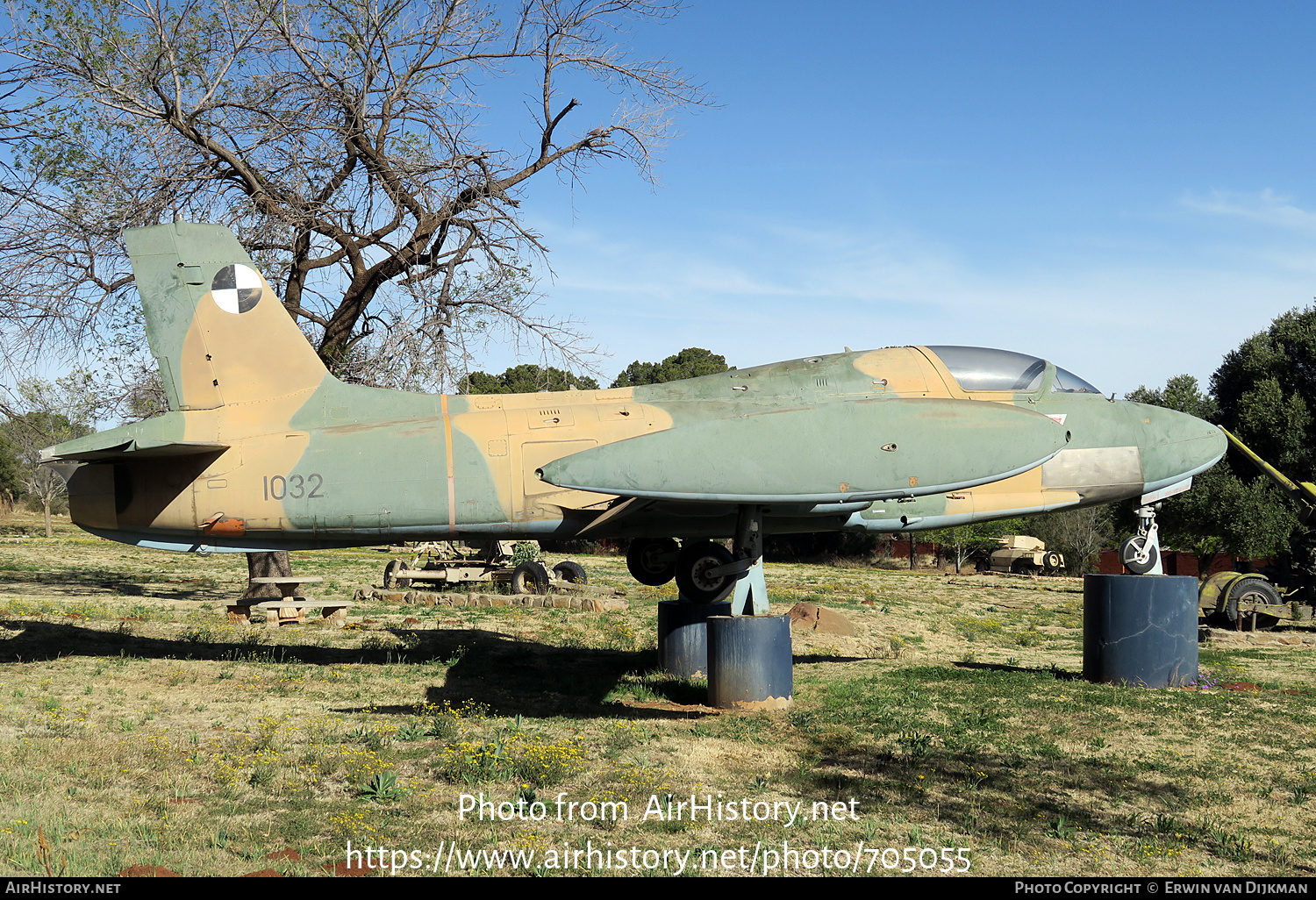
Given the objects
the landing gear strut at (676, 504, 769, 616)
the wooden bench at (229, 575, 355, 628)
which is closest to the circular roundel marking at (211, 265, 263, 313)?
the wooden bench at (229, 575, 355, 628)

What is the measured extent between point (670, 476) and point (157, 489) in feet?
19.5

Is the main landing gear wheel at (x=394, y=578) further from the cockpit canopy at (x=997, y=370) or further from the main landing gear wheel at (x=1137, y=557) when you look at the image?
the main landing gear wheel at (x=1137, y=557)

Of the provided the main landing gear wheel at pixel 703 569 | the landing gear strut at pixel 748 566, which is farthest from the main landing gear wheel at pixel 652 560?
the landing gear strut at pixel 748 566

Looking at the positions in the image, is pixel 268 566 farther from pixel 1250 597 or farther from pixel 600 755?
pixel 1250 597

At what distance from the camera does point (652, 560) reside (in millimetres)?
11484

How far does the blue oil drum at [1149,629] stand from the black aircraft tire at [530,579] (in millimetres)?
12832

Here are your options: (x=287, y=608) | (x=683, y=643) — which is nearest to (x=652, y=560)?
(x=683, y=643)

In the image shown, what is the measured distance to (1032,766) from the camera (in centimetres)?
752

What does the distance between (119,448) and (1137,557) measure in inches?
479

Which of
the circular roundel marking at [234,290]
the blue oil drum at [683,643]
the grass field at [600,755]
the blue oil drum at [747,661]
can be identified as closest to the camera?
the grass field at [600,755]

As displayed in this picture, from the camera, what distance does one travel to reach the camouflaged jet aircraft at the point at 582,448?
27.7 feet

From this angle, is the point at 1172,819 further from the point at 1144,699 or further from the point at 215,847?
the point at 215,847

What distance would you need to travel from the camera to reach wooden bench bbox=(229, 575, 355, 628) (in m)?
14.6

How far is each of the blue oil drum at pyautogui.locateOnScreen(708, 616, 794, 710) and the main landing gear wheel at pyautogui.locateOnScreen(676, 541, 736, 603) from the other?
3.36 ft
